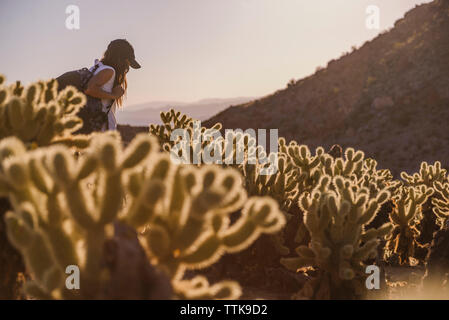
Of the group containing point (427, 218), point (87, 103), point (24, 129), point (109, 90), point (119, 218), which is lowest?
point (427, 218)

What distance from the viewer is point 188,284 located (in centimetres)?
223

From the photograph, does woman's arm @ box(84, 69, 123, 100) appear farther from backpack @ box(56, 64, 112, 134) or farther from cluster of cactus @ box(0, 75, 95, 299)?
cluster of cactus @ box(0, 75, 95, 299)

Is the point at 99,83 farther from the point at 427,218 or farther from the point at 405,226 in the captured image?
the point at 427,218

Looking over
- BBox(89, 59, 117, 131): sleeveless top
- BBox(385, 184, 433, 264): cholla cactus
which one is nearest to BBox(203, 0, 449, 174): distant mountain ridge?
BBox(385, 184, 433, 264): cholla cactus

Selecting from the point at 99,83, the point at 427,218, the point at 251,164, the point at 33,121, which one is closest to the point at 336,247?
the point at 251,164

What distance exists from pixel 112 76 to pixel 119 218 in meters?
3.47

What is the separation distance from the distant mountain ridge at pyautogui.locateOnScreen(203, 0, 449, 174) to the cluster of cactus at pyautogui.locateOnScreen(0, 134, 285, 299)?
18.5 metres

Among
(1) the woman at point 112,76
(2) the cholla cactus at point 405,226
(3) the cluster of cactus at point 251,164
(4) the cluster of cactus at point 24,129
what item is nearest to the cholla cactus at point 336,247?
(3) the cluster of cactus at point 251,164

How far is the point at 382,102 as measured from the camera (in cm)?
2752

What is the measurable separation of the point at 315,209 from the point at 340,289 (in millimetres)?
634

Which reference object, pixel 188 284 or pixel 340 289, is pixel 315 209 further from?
pixel 188 284
